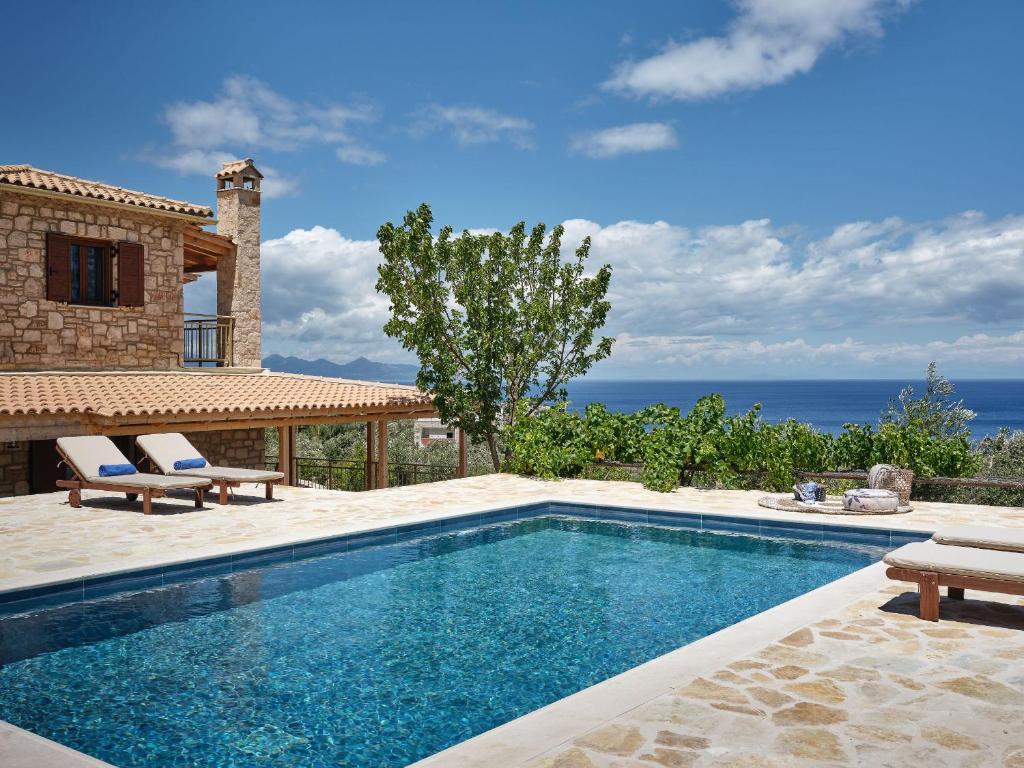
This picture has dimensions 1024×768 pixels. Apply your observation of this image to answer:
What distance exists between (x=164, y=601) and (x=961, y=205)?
343 ft

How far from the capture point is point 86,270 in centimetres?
1703

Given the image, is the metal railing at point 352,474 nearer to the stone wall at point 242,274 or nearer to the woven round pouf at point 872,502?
the stone wall at point 242,274

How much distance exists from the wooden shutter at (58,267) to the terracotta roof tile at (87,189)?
0.95 m

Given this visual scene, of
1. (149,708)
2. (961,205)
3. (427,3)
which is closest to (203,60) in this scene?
(427,3)

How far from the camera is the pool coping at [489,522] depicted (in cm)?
393

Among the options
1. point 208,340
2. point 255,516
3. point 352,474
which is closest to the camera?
point 255,516

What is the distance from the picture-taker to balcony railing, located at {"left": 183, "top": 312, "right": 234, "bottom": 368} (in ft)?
63.4

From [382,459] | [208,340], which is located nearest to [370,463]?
[382,459]

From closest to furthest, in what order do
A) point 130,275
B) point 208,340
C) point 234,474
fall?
point 234,474 → point 130,275 → point 208,340

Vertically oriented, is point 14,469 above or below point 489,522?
above

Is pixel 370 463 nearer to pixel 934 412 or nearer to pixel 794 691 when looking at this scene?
pixel 794 691

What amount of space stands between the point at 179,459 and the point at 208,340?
7336 millimetres


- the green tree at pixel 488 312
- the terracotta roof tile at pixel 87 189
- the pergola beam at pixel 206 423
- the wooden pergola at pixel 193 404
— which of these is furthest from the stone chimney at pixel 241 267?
the green tree at pixel 488 312

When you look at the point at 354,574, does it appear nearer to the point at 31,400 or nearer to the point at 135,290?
the point at 31,400
